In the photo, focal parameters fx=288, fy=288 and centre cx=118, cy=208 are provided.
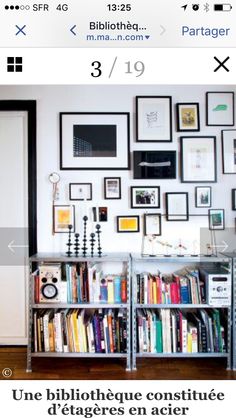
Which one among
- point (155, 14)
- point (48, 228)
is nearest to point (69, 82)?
point (155, 14)

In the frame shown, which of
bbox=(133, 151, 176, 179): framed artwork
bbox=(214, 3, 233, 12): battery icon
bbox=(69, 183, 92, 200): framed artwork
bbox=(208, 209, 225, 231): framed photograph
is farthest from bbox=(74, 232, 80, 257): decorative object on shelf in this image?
bbox=(214, 3, 233, 12): battery icon

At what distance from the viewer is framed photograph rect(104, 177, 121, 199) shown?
2133 millimetres

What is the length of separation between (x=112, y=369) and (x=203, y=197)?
4.40 ft

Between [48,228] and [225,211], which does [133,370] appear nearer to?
[48,228]

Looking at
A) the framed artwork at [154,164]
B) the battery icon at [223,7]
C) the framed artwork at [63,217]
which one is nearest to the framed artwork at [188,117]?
the framed artwork at [154,164]

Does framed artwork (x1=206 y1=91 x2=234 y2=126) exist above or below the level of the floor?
above

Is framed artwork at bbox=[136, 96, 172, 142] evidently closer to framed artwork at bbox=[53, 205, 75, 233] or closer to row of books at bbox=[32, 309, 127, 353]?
framed artwork at bbox=[53, 205, 75, 233]

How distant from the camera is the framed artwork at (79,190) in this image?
7.00 feet

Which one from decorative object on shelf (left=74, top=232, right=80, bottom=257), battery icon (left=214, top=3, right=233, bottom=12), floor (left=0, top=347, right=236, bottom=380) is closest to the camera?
battery icon (left=214, top=3, right=233, bottom=12)

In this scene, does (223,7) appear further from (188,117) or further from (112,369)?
(112,369)

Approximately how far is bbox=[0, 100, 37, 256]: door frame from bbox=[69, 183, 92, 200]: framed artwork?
0.28 m

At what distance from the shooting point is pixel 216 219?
2.15 metres

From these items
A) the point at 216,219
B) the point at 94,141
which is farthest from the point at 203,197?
the point at 94,141

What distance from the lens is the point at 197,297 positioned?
6.30 ft
